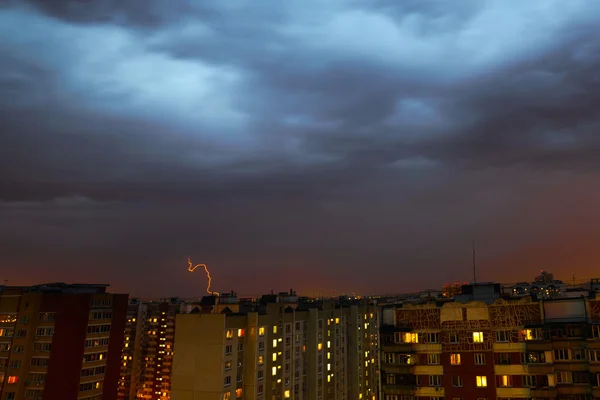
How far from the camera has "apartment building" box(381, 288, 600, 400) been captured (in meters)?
42.9

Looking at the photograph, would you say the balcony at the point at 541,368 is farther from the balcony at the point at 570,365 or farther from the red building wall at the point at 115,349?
the red building wall at the point at 115,349

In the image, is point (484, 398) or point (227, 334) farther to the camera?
point (227, 334)

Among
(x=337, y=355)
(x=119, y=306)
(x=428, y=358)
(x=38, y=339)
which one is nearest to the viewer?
(x=428, y=358)

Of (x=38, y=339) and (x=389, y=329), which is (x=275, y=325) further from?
(x=38, y=339)

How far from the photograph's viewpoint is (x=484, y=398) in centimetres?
4400

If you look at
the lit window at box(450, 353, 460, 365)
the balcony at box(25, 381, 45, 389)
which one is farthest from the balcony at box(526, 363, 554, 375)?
the balcony at box(25, 381, 45, 389)

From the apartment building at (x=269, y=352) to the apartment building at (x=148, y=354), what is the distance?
5269 cm

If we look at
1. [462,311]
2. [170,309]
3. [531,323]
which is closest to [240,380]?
[462,311]

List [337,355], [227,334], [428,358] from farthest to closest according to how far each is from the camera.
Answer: [337,355] < [227,334] < [428,358]

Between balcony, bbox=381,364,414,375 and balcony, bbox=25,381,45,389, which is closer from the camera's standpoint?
balcony, bbox=381,364,414,375

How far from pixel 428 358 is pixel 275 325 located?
123 ft

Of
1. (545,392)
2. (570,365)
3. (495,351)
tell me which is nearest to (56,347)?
(495,351)

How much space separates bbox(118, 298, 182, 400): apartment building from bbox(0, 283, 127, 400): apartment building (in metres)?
76.4

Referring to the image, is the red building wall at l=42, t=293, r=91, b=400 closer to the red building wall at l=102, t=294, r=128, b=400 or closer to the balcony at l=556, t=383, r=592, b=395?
the red building wall at l=102, t=294, r=128, b=400
